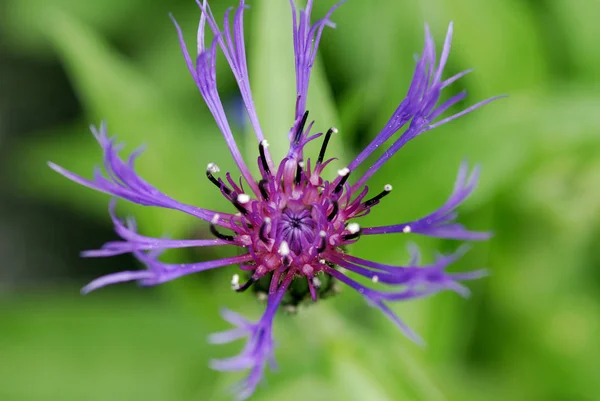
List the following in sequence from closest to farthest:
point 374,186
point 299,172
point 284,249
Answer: point 284,249, point 299,172, point 374,186

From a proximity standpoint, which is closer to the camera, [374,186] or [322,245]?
[322,245]

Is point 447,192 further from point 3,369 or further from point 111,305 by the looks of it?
point 3,369

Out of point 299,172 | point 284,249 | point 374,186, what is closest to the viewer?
point 284,249

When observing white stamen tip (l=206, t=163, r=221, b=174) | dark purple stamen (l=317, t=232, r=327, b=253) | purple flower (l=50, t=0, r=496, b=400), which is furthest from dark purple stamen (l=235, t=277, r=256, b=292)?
white stamen tip (l=206, t=163, r=221, b=174)

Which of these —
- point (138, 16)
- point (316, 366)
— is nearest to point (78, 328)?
point (316, 366)

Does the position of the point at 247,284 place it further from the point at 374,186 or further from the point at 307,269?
the point at 374,186

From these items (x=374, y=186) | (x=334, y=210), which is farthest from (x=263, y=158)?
(x=374, y=186)

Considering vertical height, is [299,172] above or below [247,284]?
above

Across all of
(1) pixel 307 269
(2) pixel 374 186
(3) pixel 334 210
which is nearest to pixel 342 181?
(3) pixel 334 210

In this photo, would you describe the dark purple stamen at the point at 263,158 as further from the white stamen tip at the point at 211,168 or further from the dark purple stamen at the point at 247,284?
the dark purple stamen at the point at 247,284
